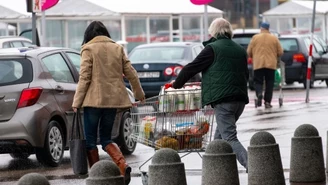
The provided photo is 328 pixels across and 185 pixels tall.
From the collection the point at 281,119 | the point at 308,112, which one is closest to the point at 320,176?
the point at 281,119

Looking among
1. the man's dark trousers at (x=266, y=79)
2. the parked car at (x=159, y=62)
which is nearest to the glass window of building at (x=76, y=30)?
the parked car at (x=159, y=62)

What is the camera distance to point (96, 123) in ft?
36.2

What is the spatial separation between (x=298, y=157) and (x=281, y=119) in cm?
870

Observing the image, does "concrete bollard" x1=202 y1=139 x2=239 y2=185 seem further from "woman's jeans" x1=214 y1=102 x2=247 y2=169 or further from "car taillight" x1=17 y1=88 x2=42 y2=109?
"car taillight" x1=17 y1=88 x2=42 y2=109

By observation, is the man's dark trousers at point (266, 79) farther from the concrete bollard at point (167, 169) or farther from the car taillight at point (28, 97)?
the concrete bollard at point (167, 169)

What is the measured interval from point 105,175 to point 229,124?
3013 mm

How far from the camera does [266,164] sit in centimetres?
1010

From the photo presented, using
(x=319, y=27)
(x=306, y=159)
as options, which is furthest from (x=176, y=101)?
(x=319, y=27)

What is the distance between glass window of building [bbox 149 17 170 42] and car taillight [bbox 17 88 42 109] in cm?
2705

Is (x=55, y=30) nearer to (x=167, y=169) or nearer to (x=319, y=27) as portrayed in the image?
(x=319, y=27)

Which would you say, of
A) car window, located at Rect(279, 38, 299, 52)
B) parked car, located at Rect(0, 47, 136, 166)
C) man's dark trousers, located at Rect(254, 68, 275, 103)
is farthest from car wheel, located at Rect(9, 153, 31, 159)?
car window, located at Rect(279, 38, 299, 52)

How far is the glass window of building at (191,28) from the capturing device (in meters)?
41.4

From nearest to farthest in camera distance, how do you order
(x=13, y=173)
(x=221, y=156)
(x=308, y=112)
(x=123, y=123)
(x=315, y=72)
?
1. (x=221, y=156)
2. (x=13, y=173)
3. (x=123, y=123)
4. (x=308, y=112)
5. (x=315, y=72)

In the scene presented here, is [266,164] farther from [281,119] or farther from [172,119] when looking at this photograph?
[281,119]
